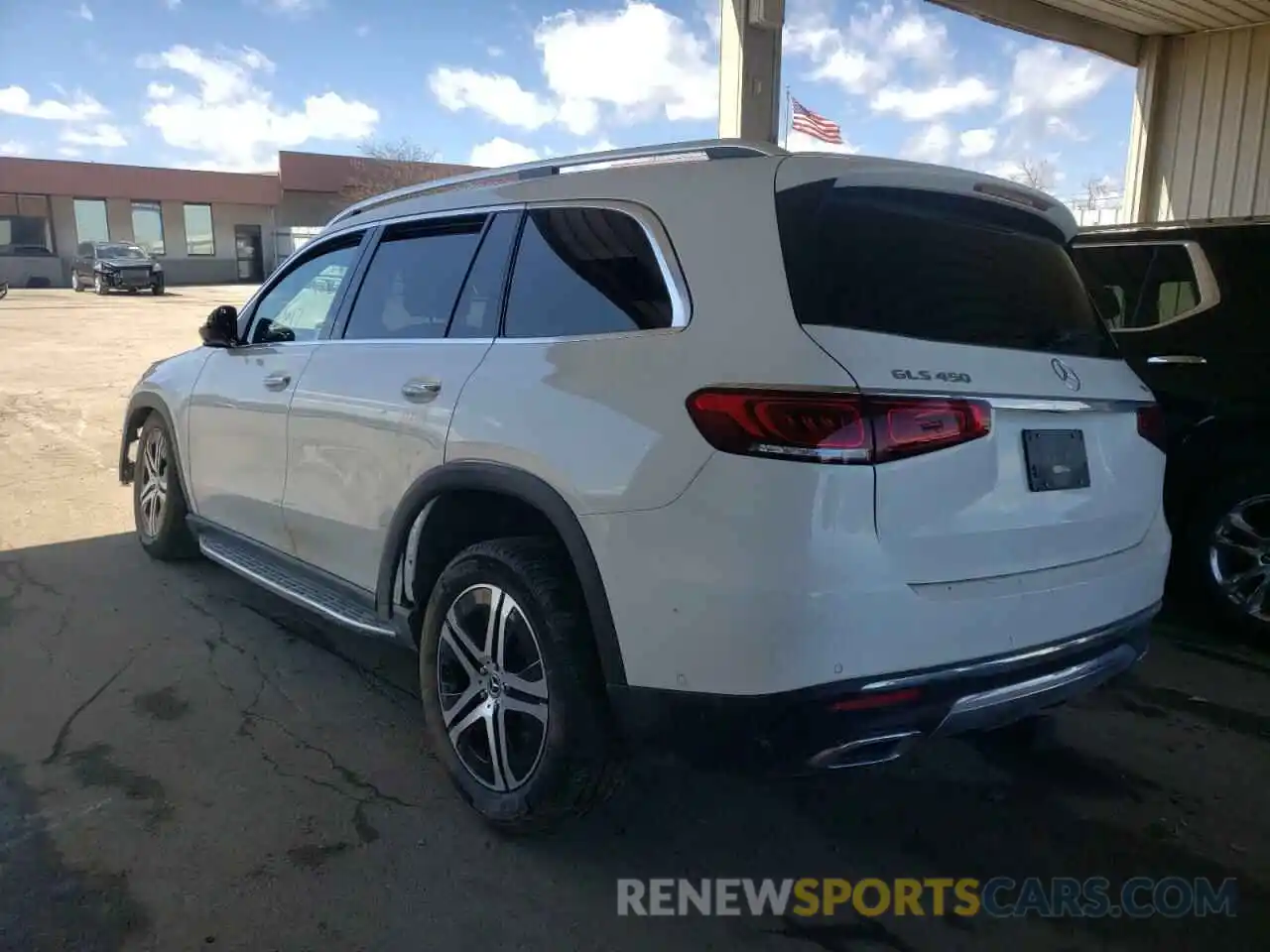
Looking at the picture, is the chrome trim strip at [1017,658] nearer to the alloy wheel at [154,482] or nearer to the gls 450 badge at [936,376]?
the gls 450 badge at [936,376]

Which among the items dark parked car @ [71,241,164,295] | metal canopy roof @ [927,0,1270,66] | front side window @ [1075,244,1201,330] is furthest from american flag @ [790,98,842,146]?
dark parked car @ [71,241,164,295]

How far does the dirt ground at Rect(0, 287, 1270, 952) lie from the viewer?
7.97 feet

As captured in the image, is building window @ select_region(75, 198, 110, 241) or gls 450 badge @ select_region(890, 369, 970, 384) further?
building window @ select_region(75, 198, 110, 241)

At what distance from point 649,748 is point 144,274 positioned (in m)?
37.3

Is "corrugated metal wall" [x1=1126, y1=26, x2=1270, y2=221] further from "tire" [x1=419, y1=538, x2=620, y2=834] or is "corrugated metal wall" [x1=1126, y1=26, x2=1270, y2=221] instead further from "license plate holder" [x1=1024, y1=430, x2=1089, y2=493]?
"tire" [x1=419, y1=538, x2=620, y2=834]

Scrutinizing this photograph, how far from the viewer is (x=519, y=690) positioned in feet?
8.76

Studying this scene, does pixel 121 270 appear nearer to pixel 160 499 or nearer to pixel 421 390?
pixel 160 499

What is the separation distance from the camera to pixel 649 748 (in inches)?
92.1

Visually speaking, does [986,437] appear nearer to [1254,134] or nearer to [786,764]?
[786,764]

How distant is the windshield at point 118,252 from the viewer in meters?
34.9

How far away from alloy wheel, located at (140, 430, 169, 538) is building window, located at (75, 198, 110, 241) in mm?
41799

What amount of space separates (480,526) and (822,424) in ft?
4.41

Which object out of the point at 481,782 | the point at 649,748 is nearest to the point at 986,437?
the point at 649,748

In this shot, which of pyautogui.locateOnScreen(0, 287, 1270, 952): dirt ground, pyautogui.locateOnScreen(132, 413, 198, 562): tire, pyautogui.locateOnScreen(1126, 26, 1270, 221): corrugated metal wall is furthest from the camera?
pyautogui.locateOnScreen(1126, 26, 1270, 221): corrugated metal wall
